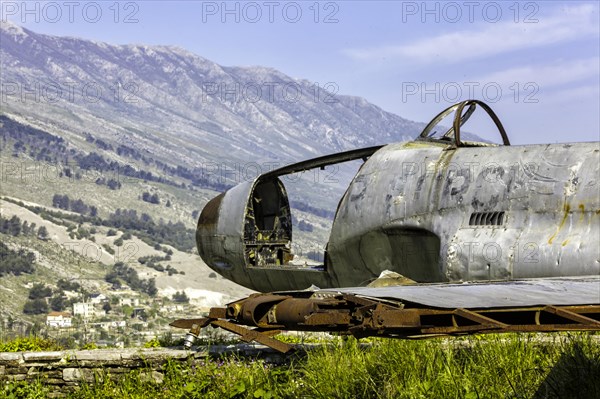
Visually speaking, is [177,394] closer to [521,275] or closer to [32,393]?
[32,393]

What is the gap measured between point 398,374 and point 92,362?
4.23 m

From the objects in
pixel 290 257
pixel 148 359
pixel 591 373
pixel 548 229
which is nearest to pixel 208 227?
pixel 290 257

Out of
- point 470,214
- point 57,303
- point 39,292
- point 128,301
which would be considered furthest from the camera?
point 128,301

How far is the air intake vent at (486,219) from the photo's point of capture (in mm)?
11227

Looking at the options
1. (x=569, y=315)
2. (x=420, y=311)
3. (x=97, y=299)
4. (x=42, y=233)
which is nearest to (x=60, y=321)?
(x=420, y=311)

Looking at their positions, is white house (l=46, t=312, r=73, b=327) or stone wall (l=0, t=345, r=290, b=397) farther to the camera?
white house (l=46, t=312, r=73, b=327)

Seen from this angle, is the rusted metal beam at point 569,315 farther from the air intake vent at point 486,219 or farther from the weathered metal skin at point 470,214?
the air intake vent at point 486,219

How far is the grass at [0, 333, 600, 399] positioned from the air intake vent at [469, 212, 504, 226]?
1.38m

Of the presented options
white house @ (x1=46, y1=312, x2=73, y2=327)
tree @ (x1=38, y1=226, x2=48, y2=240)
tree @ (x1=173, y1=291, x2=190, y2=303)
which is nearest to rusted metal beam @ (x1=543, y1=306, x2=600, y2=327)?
white house @ (x1=46, y1=312, x2=73, y2=327)

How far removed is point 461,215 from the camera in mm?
11539

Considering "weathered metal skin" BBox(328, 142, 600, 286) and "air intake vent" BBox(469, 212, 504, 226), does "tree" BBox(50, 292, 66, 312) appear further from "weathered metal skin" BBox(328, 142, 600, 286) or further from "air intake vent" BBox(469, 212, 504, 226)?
"air intake vent" BBox(469, 212, 504, 226)

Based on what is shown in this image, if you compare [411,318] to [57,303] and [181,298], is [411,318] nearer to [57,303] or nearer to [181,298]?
[57,303]

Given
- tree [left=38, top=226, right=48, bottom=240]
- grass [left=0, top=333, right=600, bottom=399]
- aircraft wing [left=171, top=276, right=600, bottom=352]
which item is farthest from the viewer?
tree [left=38, top=226, right=48, bottom=240]

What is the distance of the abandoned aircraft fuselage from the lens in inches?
418
